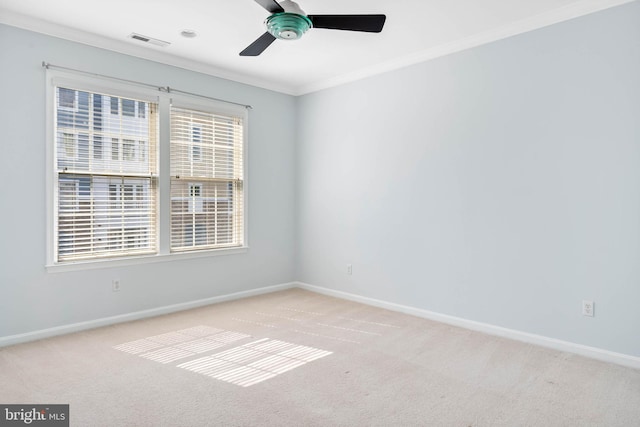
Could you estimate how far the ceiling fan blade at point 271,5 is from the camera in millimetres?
2373

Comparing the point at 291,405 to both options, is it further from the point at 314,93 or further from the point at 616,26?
the point at 314,93

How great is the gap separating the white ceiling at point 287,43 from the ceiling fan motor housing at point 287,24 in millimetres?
398

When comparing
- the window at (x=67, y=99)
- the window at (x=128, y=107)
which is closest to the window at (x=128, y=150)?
the window at (x=128, y=107)

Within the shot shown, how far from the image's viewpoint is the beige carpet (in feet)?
7.32

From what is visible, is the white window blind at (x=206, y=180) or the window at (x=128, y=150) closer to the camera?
the window at (x=128, y=150)

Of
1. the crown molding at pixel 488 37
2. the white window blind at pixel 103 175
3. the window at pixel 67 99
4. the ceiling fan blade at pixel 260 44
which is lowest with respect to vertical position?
the white window blind at pixel 103 175

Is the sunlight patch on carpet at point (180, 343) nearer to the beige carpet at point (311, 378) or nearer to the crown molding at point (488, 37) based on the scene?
the beige carpet at point (311, 378)

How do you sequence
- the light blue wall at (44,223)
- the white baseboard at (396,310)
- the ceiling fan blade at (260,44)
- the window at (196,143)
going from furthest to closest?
1. the window at (196,143)
2. the light blue wall at (44,223)
3. the white baseboard at (396,310)
4. the ceiling fan blade at (260,44)

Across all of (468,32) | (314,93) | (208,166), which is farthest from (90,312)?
(468,32)

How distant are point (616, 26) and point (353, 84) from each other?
8.42 ft

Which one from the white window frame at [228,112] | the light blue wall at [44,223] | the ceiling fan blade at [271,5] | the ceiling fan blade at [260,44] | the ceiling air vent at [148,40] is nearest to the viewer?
the ceiling fan blade at [271,5]
